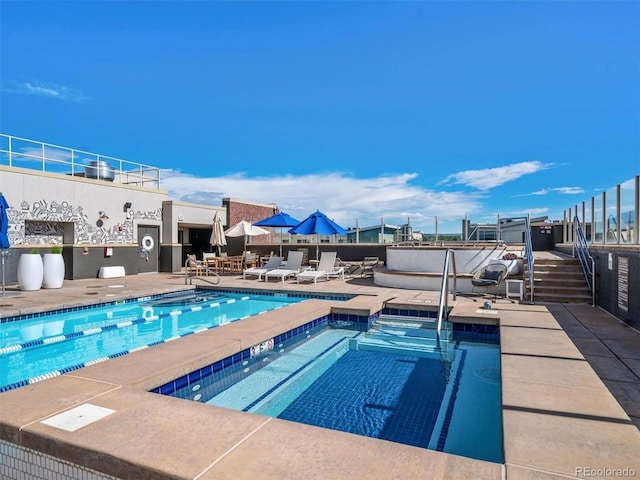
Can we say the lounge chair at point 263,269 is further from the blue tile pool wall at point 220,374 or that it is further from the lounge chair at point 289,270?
the blue tile pool wall at point 220,374

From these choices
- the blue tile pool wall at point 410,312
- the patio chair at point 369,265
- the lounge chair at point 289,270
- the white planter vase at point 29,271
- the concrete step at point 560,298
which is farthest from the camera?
the patio chair at point 369,265

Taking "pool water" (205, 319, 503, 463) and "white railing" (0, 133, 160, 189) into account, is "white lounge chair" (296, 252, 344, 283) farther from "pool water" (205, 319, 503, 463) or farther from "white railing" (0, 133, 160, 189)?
"white railing" (0, 133, 160, 189)

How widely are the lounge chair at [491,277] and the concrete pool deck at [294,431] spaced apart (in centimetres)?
381

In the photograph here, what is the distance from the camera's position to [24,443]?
2.27 m

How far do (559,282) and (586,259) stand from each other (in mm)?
795

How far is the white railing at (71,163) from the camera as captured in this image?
10719mm

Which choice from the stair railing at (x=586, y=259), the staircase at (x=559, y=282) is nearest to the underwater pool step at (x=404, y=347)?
the staircase at (x=559, y=282)

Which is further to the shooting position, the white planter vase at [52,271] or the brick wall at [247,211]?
the brick wall at [247,211]

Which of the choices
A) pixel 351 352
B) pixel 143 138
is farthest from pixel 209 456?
pixel 143 138

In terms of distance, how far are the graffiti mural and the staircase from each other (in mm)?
12466

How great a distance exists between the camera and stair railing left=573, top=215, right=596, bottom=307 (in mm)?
7338

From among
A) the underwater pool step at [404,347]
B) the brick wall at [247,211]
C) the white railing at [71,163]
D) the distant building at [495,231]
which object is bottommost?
the underwater pool step at [404,347]

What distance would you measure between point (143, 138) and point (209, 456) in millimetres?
20747

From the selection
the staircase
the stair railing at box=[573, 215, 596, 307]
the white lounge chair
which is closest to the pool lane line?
the white lounge chair
